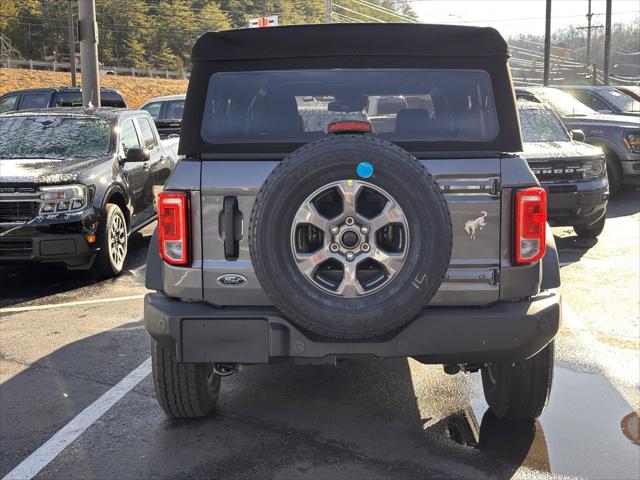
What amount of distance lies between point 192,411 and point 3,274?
489 centimetres

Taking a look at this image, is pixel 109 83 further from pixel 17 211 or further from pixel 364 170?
pixel 364 170

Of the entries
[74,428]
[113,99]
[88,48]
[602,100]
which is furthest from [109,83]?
[74,428]

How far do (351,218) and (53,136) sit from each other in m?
5.87

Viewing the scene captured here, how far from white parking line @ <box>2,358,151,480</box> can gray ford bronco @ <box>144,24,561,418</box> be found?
19.3 inches

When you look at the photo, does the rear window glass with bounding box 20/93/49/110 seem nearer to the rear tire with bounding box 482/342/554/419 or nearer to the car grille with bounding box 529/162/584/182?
the car grille with bounding box 529/162/584/182

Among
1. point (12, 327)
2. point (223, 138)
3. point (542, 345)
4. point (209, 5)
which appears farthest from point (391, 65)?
point (209, 5)

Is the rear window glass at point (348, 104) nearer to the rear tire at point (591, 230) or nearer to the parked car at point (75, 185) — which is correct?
the parked car at point (75, 185)

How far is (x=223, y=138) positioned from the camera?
3.65 meters

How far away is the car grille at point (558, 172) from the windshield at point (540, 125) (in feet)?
2.70

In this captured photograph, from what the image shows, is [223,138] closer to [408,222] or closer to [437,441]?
[408,222]

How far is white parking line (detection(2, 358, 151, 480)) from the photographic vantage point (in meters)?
3.59

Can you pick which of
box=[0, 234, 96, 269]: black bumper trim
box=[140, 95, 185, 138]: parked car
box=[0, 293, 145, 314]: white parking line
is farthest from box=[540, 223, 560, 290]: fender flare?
box=[140, 95, 185, 138]: parked car

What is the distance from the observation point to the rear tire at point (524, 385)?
151 inches

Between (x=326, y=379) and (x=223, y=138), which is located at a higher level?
(x=223, y=138)
